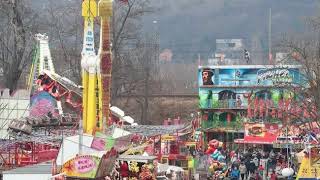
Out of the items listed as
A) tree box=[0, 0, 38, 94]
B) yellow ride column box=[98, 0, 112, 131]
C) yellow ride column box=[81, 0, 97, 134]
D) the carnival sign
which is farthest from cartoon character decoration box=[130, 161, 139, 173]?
tree box=[0, 0, 38, 94]

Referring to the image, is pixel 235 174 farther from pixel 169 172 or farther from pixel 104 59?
pixel 104 59

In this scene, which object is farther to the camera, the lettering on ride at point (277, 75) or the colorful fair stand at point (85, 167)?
the lettering on ride at point (277, 75)

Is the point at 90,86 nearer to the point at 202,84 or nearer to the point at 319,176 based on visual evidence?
the point at 319,176

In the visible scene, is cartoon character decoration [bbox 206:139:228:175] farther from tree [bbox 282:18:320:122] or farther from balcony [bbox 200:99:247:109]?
balcony [bbox 200:99:247:109]

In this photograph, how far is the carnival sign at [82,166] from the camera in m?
18.0

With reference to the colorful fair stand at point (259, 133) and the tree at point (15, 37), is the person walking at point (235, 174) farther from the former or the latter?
the tree at point (15, 37)

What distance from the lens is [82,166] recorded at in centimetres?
1802

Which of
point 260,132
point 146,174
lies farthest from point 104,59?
point 260,132

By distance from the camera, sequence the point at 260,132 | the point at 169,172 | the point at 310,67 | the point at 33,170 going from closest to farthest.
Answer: the point at 33,170 → the point at 169,172 → the point at 310,67 → the point at 260,132

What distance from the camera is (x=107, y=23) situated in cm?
2366

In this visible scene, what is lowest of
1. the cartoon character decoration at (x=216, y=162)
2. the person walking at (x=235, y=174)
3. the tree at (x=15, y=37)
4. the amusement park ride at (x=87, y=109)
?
the person walking at (x=235, y=174)

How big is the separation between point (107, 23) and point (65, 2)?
30.7m

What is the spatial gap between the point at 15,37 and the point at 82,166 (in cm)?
2134

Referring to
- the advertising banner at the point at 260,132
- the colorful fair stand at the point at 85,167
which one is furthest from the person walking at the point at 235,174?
the advertising banner at the point at 260,132
